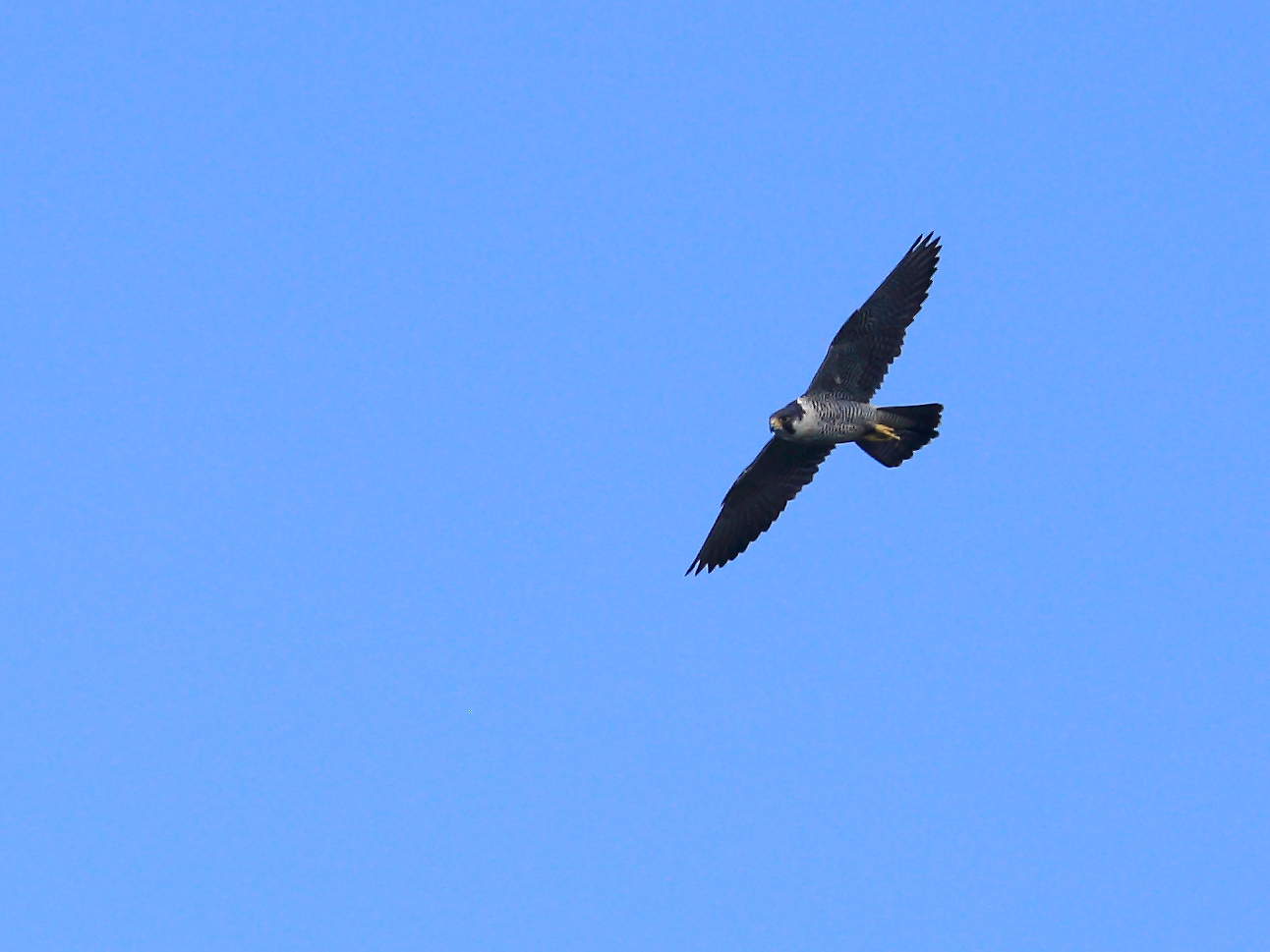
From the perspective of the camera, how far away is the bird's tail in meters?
23.5

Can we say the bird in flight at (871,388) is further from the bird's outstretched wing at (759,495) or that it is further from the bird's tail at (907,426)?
the bird's outstretched wing at (759,495)

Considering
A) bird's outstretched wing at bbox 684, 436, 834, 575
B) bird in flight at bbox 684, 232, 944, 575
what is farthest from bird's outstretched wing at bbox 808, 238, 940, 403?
bird's outstretched wing at bbox 684, 436, 834, 575

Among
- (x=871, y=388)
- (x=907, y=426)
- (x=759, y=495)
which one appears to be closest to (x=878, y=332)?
(x=871, y=388)

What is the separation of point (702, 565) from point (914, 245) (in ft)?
19.4

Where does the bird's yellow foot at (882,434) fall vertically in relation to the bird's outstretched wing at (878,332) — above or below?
below

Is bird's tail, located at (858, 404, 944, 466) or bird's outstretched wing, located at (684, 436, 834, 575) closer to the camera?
bird's tail, located at (858, 404, 944, 466)

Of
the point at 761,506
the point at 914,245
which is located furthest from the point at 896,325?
the point at 761,506

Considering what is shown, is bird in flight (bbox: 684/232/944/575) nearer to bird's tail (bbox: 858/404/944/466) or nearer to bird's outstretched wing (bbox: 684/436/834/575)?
bird's tail (bbox: 858/404/944/466)

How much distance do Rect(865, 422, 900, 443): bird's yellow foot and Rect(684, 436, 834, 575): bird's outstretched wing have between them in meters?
0.85

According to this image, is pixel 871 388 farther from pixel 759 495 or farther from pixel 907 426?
pixel 759 495

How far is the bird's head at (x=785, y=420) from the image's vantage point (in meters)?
23.2

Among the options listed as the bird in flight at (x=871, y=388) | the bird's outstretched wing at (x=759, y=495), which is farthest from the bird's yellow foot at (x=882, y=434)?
the bird's outstretched wing at (x=759, y=495)

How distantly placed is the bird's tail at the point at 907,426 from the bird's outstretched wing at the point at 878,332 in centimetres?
45

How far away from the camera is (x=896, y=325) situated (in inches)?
923
